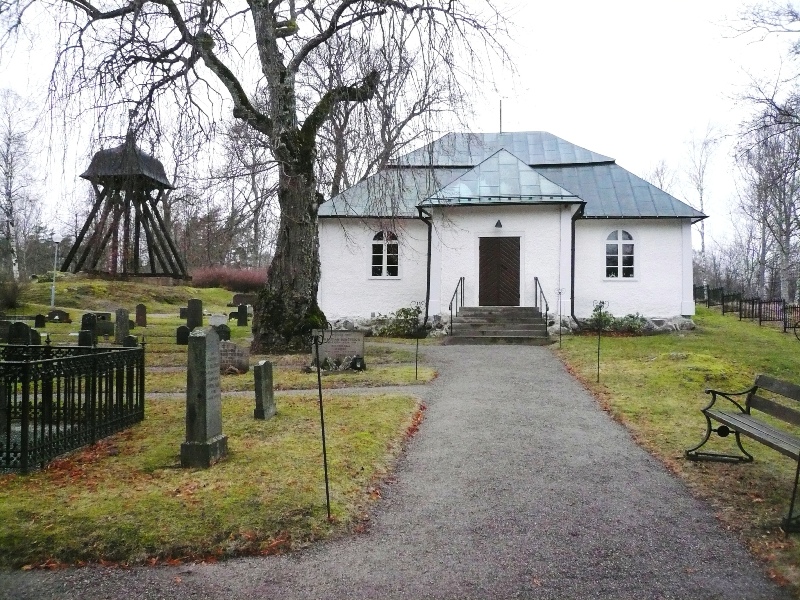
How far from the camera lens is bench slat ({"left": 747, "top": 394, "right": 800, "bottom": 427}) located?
5488 mm

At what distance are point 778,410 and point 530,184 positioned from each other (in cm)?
1482

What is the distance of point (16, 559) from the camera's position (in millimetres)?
4402

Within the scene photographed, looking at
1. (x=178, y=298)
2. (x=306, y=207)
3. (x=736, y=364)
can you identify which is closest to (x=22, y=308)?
(x=178, y=298)

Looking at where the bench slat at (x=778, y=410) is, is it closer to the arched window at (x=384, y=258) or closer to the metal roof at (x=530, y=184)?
the metal roof at (x=530, y=184)

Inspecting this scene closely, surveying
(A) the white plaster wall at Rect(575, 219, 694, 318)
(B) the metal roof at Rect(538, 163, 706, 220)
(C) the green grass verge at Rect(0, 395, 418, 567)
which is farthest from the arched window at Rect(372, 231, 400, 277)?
(C) the green grass verge at Rect(0, 395, 418, 567)

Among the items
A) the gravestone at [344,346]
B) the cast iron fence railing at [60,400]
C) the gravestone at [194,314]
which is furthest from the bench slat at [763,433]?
the gravestone at [194,314]

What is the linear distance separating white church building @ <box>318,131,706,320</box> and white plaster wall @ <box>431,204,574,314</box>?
0.03 m

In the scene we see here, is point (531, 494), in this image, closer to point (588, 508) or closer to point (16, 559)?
point (588, 508)

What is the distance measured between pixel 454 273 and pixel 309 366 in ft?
26.1

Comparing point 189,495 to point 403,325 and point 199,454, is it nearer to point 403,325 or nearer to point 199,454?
point 199,454

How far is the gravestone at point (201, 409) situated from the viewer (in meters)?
6.20

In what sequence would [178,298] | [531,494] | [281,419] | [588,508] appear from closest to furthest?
[588,508]
[531,494]
[281,419]
[178,298]

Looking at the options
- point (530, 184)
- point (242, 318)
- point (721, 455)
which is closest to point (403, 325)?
point (530, 184)

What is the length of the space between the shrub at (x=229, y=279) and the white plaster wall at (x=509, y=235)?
2618 cm
